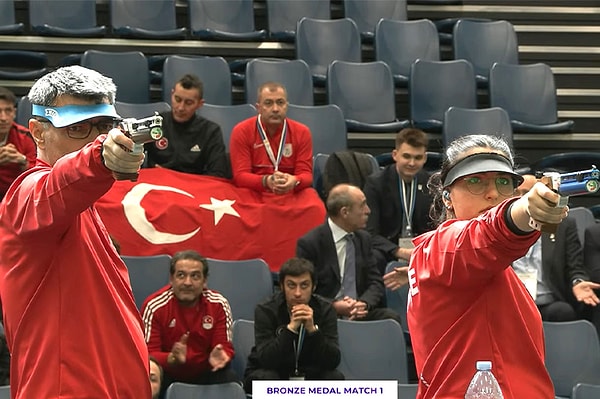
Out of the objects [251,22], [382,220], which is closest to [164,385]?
[382,220]

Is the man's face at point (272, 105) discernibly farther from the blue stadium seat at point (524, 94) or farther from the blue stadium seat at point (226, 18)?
the blue stadium seat at point (524, 94)

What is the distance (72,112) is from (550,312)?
4.79 meters

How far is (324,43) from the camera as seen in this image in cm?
1004

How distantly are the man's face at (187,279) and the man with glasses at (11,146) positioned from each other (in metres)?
1.45

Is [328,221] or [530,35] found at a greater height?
[530,35]

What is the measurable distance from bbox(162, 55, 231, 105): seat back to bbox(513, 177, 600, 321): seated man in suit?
3.13 m

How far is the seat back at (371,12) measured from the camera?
10688 mm

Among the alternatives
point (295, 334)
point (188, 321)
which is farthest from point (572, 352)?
point (188, 321)

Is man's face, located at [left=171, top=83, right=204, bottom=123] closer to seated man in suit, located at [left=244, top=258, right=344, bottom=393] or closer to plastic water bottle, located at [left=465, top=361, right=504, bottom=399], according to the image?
seated man in suit, located at [left=244, top=258, right=344, bottom=393]

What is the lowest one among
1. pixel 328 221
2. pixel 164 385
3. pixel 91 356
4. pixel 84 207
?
pixel 164 385

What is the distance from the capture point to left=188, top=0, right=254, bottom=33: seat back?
1021 cm

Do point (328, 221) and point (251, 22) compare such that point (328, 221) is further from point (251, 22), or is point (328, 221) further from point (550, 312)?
point (251, 22)

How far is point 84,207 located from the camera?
2867 mm

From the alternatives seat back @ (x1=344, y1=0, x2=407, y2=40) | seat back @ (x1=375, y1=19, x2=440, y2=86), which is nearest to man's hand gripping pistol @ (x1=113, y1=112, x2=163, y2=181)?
seat back @ (x1=375, y1=19, x2=440, y2=86)
